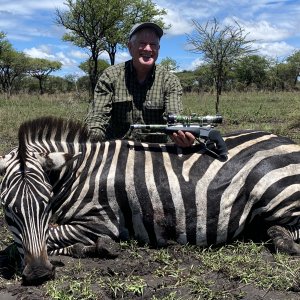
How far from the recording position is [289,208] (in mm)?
3404

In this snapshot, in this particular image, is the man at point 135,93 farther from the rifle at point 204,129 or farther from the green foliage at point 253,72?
the green foliage at point 253,72

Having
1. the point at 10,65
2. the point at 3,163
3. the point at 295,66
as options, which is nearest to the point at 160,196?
the point at 3,163

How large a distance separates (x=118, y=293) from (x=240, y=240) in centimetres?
124

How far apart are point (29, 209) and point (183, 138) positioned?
4.47 ft

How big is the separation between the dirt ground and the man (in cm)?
165

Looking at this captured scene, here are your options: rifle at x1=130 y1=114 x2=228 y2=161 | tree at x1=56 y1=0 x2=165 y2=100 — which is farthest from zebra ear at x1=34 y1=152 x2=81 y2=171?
tree at x1=56 y1=0 x2=165 y2=100

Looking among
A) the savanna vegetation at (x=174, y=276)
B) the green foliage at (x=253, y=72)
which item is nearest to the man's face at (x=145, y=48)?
the savanna vegetation at (x=174, y=276)

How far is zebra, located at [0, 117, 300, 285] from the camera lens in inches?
131

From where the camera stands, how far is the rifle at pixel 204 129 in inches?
136

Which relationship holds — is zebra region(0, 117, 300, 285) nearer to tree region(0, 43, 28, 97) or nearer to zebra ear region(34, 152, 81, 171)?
zebra ear region(34, 152, 81, 171)

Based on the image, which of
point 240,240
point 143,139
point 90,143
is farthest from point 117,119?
point 240,240

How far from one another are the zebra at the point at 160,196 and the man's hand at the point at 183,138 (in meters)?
0.11

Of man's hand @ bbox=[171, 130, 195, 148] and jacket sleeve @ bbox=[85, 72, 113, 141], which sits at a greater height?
jacket sleeve @ bbox=[85, 72, 113, 141]

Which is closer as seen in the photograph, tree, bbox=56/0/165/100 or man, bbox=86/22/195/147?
man, bbox=86/22/195/147
